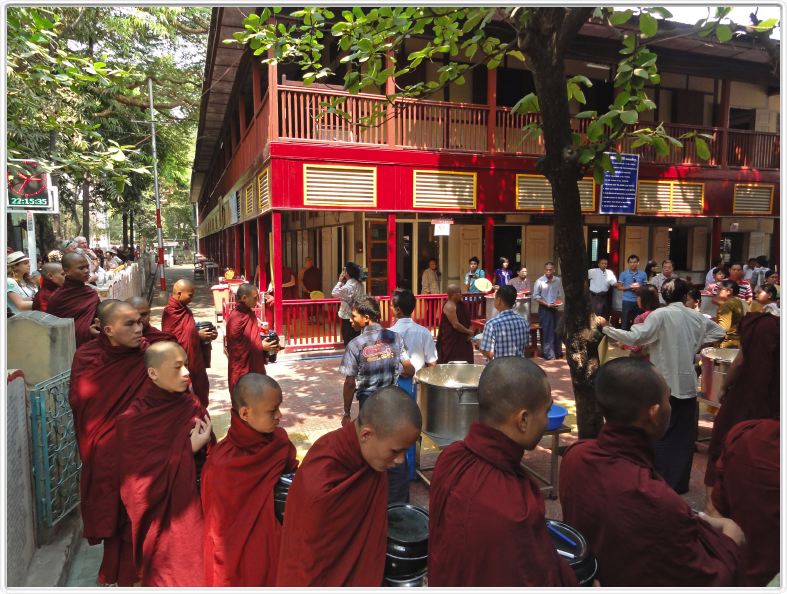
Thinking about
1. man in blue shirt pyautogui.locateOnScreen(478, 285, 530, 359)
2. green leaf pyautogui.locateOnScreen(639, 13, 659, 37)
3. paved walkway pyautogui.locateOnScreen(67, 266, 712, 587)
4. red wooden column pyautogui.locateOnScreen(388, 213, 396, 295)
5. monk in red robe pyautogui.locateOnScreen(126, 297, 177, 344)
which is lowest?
paved walkway pyautogui.locateOnScreen(67, 266, 712, 587)

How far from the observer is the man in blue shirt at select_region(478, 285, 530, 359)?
4938 millimetres

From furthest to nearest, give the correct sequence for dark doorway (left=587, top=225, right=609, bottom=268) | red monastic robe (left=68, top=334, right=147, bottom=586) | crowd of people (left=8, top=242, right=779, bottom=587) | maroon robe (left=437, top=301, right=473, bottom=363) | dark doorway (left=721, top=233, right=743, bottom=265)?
dark doorway (left=721, top=233, right=743, bottom=265) < dark doorway (left=587, top=225, right=609, bottom=268) < maroon robe (left=437, top=301, right=473, bottom=363) < red monastic robe (left=68, top=334, right=147, bottom=586) < crowd of people (left=8, top=242, right=779, bottom=587)

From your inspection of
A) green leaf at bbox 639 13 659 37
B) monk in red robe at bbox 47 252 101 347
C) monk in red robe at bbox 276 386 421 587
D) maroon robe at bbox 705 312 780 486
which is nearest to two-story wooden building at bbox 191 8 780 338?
monk in red robe at bbox 47 252 101 347

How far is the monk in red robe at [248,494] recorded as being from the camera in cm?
254

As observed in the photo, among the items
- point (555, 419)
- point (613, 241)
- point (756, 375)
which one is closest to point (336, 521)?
point (555, 419)

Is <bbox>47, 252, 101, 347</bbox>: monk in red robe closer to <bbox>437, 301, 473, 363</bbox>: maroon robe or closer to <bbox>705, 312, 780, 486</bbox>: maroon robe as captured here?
<bbox>437, 301, 473, 363</bbox>: maroon robe

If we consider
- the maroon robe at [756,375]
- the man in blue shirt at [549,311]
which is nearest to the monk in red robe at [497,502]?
the maroon robe at [756,375]

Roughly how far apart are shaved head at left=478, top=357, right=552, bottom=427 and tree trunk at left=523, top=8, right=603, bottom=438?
2.78m

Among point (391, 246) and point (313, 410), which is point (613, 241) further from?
point (313, 410)

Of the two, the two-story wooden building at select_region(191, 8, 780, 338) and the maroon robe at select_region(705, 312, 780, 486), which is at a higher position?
the two-story wooden building at select_region(191, 8, 780, 338)

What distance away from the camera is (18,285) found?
7.19m

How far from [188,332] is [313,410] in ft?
A: 8.03

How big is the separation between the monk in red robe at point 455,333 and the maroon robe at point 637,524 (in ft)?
13.3

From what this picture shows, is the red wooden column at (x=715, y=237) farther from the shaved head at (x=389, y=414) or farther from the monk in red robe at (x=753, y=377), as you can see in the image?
the shaved head at (x=389, y=414)
